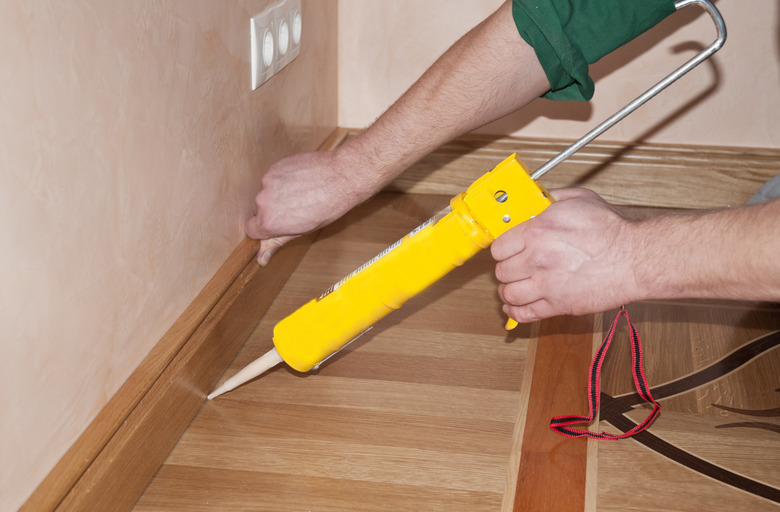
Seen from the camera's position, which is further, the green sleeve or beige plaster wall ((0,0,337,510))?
the green sleeve

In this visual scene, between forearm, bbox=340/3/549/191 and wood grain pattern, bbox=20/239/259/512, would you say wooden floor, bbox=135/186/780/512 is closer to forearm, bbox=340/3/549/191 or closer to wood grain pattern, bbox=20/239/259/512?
wood grain pattern, bbox=20/239/259/512

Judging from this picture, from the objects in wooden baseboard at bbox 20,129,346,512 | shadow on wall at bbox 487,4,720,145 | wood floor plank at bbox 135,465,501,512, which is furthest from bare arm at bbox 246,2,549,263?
shadow on wall at bbox 487,4,720,145

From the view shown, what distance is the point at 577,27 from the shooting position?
85cm

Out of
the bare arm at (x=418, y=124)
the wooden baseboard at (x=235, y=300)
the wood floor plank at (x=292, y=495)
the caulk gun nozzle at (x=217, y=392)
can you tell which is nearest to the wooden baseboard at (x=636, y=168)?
the wooden baseboard at (x=235, y=300)

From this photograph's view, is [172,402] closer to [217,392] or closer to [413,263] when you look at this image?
[217,392]

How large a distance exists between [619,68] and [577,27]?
1.75 ft

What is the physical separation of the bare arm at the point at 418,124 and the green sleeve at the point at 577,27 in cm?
3

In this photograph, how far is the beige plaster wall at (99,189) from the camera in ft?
1.81

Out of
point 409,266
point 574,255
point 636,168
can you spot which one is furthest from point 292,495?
point 636,168

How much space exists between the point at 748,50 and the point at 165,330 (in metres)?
1.07

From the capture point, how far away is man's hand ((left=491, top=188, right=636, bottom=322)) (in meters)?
0.68

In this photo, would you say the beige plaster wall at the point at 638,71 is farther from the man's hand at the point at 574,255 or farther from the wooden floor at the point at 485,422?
the man's hand at the point at 574,255

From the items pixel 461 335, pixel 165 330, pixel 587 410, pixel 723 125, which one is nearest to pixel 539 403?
pixel 587 410

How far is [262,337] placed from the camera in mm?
1016
